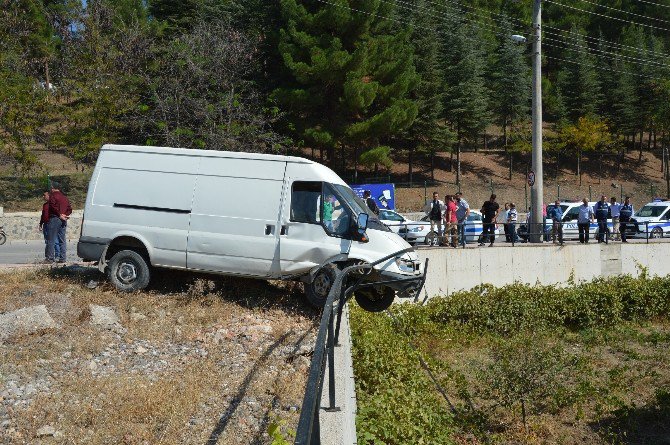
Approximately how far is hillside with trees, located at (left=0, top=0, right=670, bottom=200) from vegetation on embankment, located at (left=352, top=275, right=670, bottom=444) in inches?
650

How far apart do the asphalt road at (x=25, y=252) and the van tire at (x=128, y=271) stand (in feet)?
21.1

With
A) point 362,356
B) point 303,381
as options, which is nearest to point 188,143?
point 362,356

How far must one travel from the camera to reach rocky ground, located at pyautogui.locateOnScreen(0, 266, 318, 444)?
21.4 feet

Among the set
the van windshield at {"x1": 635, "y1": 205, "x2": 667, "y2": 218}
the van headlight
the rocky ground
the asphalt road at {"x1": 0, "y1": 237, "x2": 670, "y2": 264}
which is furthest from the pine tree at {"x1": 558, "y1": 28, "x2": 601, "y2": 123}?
the rocky ground

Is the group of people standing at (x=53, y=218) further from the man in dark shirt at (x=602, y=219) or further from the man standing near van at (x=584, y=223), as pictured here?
the man in dark shirt at (x=602, y=219)

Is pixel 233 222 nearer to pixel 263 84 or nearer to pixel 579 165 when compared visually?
pixel 263 84

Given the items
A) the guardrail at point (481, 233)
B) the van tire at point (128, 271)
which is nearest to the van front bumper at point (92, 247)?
the van tire at point (128, 271)

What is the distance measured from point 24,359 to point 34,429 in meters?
2.25

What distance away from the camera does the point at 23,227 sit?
27.5 m

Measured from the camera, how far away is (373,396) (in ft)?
28.9

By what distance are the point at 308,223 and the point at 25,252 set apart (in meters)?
14.4

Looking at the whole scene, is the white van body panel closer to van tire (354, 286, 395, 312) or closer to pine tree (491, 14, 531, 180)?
van tire (354, 286, 395, 312)

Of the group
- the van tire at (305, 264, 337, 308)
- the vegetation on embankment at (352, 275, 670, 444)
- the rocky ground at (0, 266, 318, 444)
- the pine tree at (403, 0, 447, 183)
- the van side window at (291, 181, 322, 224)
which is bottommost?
the vegetation on embankment at (352, 275, 670, 444)

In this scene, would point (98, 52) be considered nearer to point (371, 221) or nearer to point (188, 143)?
point (188, 143)
